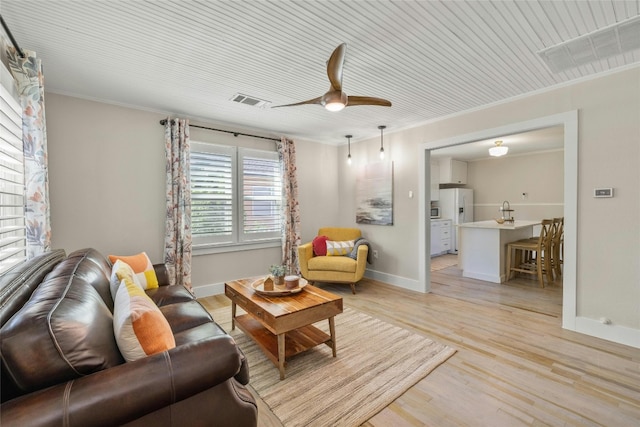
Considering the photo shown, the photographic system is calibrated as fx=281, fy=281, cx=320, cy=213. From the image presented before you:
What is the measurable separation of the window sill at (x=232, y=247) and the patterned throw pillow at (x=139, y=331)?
8.96 ft

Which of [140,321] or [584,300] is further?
[584,300]

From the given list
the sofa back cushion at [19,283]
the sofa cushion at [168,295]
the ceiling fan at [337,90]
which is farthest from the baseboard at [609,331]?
the sofa back cushion at [19,283]

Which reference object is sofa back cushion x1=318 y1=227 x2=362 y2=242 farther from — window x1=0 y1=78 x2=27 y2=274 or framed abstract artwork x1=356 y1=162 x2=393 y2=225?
window x1=0 y1=78 x2=27 y2=274

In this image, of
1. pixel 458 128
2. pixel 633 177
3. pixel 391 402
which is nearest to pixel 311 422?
pixel 391 402

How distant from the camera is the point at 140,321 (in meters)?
1.25

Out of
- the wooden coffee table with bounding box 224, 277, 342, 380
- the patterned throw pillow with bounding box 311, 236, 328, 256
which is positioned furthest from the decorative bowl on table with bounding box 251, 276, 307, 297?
the patterned throw pillow with bounding box 311, 236, 328, 256

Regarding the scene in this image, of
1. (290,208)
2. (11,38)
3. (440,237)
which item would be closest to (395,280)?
(290,208)

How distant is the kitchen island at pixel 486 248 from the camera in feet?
15.3

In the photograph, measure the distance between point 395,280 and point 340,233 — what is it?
121 centimetres

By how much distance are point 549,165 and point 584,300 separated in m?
5.23

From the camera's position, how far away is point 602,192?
2.69m

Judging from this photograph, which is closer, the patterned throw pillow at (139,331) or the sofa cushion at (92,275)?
the patterned throw pillow at (139,331)

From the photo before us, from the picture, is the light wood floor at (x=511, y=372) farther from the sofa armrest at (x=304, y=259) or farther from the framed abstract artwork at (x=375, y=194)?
the framed abstract artwork at (x=375, y=194)

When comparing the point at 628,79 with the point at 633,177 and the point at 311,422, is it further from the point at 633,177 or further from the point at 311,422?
the point at 311,422
